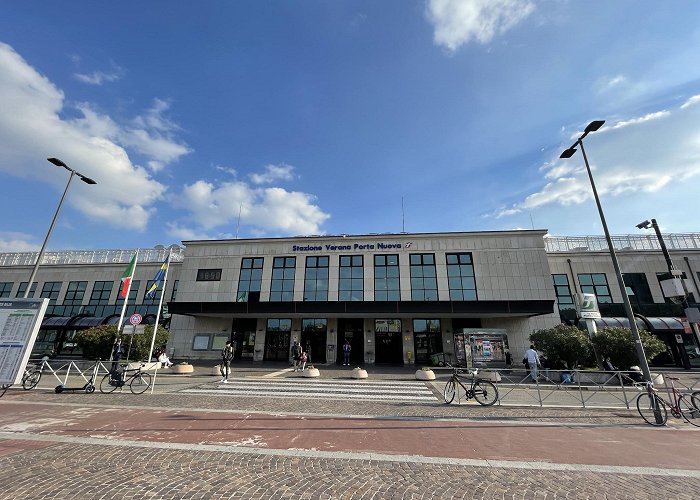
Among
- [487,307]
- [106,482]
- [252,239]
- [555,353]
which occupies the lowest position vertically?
[106,482]

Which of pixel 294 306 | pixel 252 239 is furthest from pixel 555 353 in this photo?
pixel 252 239

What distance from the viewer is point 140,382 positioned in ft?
41.6

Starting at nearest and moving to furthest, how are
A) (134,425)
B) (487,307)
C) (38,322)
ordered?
1. (134,425)
2. (38,322)
3. (487,307)

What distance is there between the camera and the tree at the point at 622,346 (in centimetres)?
1493

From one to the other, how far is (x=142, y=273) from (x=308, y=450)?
114 feet

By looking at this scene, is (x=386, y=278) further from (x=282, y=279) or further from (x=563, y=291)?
(x=563, y=291)

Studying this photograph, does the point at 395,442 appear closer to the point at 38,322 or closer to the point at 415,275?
the point at 38,322

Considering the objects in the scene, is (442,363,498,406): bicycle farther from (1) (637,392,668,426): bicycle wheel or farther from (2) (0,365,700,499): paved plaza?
(1) (637,392,668,426): bicycle wheel

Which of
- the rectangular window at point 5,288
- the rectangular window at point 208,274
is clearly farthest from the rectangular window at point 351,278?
the rectangular window at point 5,288

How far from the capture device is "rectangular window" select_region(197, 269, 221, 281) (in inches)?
1144

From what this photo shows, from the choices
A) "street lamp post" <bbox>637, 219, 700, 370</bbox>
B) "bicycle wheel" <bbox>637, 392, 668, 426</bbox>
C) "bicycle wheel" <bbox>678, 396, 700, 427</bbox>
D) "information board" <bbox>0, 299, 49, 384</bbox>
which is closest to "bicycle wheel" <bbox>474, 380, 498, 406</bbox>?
"bicycle wheel" <bbox>637, 392, 668, 426</bbox>

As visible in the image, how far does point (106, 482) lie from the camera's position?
15.3ft

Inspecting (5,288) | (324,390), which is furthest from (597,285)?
(5,288)

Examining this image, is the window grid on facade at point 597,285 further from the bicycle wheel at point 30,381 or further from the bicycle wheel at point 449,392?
the bicycle wheel at point 30,381
